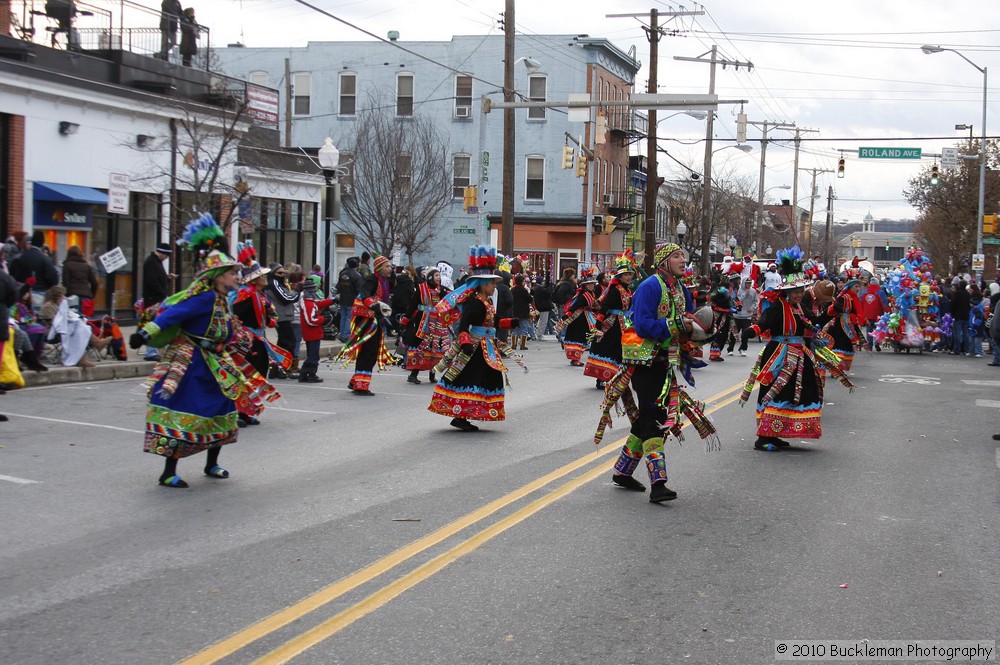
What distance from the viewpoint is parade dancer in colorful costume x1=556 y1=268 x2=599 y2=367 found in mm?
17906

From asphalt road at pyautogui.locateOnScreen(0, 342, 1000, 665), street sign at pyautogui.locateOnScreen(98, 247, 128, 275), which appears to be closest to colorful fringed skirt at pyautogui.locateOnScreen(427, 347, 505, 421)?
asphalt road at pyautogui.locateOnScreen(0, 342, 1000, 665)

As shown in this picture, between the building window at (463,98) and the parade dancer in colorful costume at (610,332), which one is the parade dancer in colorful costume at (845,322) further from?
the building window at (463,98)

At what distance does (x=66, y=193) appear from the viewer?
73.0ft

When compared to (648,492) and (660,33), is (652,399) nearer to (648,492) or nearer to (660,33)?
(648,492)

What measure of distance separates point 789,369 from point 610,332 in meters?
4.85

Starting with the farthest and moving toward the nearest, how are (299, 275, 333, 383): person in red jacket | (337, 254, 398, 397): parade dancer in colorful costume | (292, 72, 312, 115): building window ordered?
1. (292, 72, 312, 115): building window
2. (299, 275, 333, 383): person in red jacket
3. (337, 254, 398, 397): parade dancer in colorful costume

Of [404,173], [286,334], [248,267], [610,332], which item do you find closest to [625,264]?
[610,332]

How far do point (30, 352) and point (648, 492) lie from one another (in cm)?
959

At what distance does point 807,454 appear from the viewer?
10906 mm

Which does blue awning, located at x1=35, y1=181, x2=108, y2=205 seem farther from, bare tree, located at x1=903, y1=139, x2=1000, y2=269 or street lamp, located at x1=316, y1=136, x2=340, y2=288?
bare tree, located at x1=903, y1=139, x2=1000, y2=269

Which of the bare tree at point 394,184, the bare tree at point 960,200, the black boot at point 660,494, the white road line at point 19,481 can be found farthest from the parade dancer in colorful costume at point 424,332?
the bare tree at point 960,200

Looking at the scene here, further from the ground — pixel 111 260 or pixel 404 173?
pixel 404 173

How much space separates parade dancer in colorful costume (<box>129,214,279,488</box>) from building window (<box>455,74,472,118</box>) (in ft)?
136

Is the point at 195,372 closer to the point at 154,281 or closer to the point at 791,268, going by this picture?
the point at 791,268
